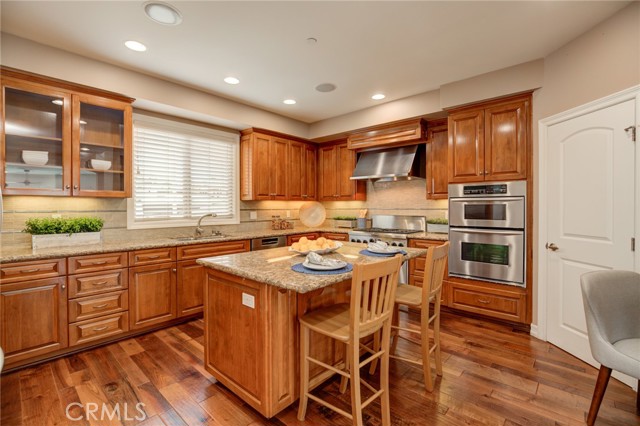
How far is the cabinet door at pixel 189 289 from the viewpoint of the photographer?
3451 mm

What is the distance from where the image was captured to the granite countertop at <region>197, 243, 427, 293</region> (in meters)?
1.68

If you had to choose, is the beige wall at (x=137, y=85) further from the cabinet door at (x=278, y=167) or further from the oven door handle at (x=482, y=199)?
the oven door handle at (x=482, y=199)

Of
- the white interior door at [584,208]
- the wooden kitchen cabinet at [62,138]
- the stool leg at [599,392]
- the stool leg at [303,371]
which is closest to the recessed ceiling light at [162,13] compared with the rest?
the wooden kitchen cabinet at [62,138]

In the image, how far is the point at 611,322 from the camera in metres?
1.91

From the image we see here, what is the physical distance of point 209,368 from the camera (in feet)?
7.55

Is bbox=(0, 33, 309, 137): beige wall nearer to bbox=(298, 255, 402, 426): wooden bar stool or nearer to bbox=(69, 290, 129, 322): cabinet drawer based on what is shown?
bbox=(69, 290, 129, 322): cabinet drawer

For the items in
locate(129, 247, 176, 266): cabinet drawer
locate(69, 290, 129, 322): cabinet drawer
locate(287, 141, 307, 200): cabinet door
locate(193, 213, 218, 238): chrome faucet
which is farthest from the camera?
locate(287, 141, 307, 200): cabinet door

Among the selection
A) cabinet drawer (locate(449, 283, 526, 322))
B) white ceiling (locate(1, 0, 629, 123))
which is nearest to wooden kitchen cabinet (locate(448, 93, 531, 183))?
white ceiling (locate(1, 0, 629, 123))

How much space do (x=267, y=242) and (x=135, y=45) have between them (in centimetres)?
267

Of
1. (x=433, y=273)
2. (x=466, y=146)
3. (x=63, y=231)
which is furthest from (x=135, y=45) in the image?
(x=466, y=146)

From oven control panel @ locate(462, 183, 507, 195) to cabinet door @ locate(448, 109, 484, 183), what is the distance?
0.29ft

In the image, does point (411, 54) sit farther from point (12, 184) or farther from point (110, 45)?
point (12, 184)

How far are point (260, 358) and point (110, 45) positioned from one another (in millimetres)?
2951

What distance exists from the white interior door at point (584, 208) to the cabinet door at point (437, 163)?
49.5 inches
